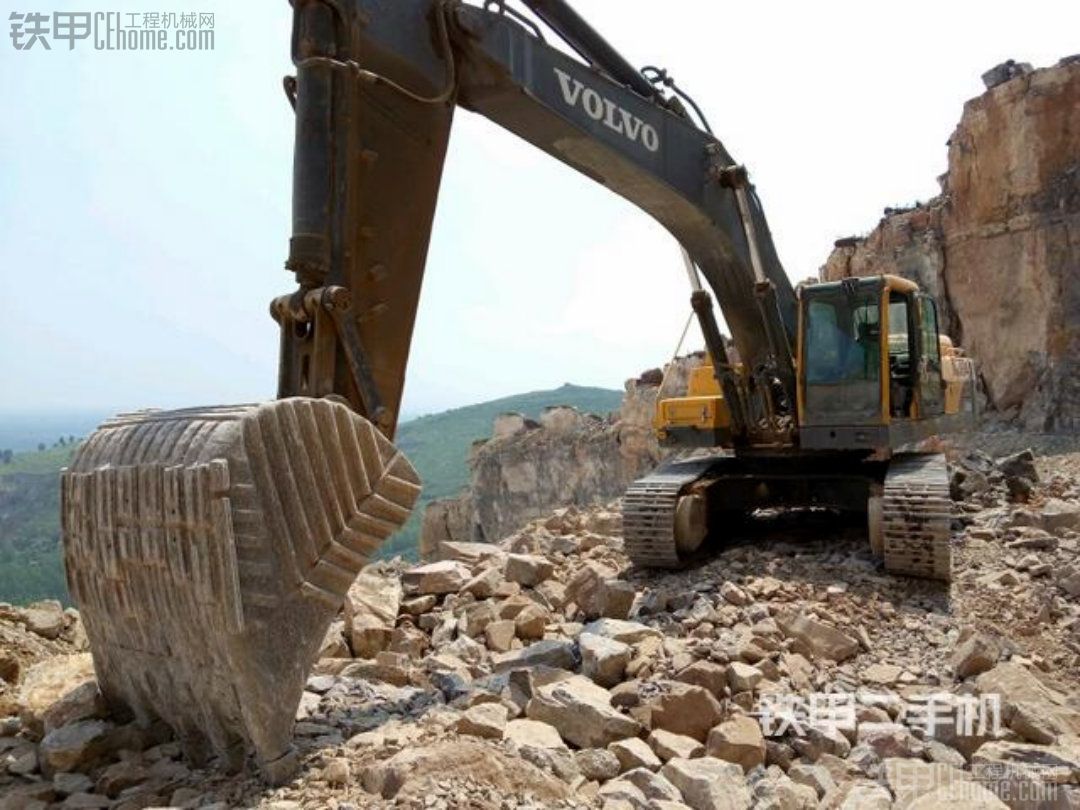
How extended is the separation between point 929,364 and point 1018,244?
17943 mm

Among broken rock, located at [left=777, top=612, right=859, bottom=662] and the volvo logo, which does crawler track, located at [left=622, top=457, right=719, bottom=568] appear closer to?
broken rock, located at [left=777, top=612, right=859, bottom=662]

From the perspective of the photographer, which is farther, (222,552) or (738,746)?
(738,746)

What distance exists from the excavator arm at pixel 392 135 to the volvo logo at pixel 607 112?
0.01 metres

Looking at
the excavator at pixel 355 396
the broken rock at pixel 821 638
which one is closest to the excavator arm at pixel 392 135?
the excavator at pixel 355 396

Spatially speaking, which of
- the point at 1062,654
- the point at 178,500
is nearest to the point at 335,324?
the point at 178,500

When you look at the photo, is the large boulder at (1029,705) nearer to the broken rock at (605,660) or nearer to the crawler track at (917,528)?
the crawler track at (917,528)

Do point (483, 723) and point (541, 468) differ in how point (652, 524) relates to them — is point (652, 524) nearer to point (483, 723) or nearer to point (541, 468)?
point (483, 723)

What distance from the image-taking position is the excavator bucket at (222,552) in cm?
280

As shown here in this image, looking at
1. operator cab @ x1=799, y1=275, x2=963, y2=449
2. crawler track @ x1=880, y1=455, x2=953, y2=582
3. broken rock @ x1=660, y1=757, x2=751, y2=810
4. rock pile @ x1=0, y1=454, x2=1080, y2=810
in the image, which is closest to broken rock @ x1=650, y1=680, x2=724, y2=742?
rock pile @ x1=0, y1=454, x2=1080, y2=810

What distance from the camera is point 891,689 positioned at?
412 cm

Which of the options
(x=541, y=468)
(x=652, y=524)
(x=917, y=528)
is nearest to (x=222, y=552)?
(x=652, y=524)

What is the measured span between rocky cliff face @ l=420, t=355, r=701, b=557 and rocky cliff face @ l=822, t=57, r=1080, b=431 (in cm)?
1082

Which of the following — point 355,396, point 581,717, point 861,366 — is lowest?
point 581,717

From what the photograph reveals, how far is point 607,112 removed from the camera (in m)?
4.99
